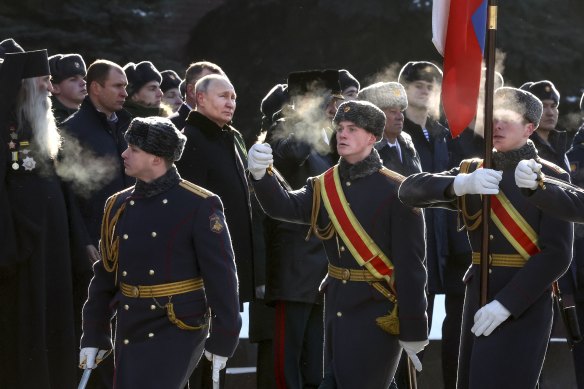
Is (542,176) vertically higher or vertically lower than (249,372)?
higher

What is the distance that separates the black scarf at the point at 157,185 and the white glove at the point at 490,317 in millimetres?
1748

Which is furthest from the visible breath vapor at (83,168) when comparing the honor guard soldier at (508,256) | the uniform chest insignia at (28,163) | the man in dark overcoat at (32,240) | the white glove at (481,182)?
the white glove at (481,182)

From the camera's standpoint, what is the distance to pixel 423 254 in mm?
8531

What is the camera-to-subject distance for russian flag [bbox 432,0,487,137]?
26.4 feet

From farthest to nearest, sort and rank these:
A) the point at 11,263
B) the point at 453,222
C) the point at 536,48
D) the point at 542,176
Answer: the point at 536,48
the point at 453,222
the point at 11,263
the point at 542,176

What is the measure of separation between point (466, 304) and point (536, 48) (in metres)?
12.8

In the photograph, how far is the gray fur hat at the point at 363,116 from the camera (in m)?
8.66

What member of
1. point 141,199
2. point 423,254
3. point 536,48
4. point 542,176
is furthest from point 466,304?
point 536,48

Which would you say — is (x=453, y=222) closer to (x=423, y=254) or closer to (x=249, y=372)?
(x=249, y=372)

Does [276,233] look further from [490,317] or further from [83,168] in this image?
[490,317]

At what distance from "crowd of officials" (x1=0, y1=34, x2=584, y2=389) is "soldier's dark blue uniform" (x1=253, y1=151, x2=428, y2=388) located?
11 mm

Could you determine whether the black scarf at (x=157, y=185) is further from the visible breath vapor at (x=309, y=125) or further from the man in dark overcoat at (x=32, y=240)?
the visible breath vapor at (x=309, y=125)

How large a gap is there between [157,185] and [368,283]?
1326 mm

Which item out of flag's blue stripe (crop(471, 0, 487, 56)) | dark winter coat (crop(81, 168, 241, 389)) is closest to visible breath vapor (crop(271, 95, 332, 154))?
dark winter coat (crop(81, 168, 241, 389))
